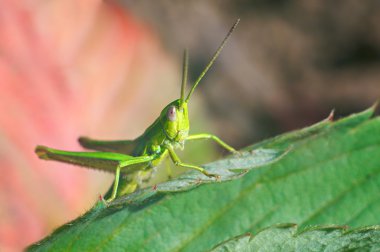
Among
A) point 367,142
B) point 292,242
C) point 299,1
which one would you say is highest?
point 299,1

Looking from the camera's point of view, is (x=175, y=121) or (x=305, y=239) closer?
(x=305, y=239)

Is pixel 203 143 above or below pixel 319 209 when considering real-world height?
above

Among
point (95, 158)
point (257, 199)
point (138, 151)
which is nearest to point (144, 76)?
point (138, 151)

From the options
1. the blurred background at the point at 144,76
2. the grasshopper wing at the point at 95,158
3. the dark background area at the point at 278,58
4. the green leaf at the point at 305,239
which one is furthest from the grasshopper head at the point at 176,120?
the dark background area at the point at 278,58

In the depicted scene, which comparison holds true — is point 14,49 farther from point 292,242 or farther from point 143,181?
point 292,242

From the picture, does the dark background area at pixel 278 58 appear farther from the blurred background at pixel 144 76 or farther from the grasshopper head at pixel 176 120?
the grasshopper head at pixel 176 120

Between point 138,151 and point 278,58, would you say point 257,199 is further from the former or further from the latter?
point 278,58

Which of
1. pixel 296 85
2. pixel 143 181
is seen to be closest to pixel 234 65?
pixel 296 85

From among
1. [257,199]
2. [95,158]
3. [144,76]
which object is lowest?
[257,199]
